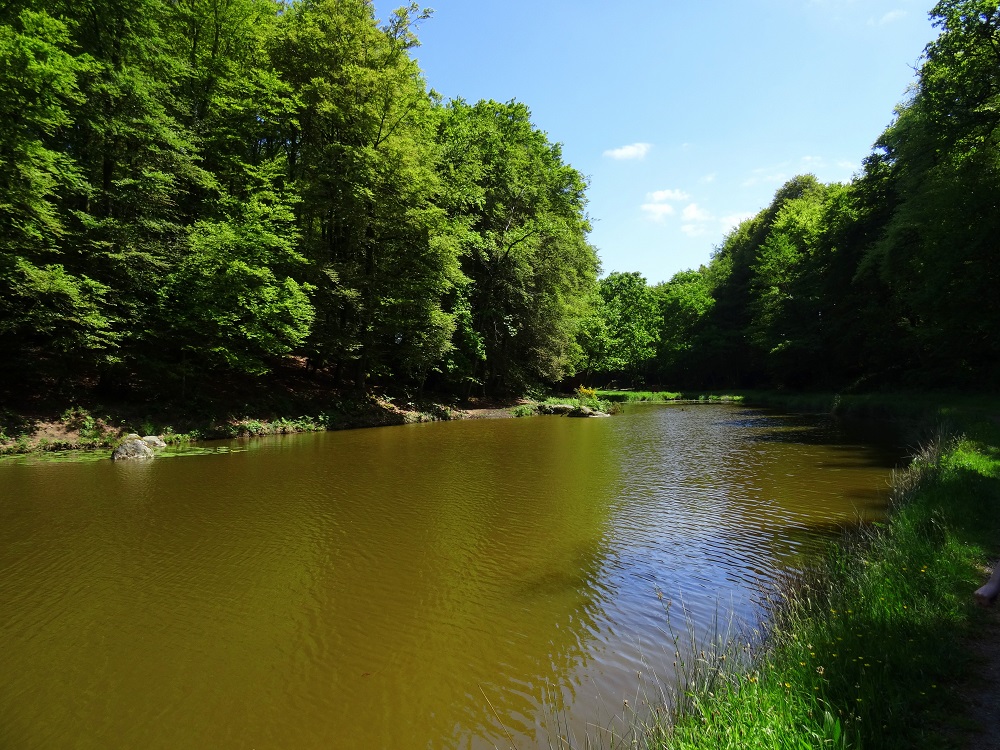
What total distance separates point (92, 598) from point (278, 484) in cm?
554

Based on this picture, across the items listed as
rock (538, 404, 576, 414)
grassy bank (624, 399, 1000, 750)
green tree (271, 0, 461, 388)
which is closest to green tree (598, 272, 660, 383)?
rock (538, 404, 576, 414)

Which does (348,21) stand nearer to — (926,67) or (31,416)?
(31,416)

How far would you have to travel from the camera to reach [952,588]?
448 centimetres

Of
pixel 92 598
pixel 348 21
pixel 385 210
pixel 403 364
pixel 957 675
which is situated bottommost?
pixel 92 598

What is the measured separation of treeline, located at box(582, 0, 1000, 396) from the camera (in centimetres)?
1805

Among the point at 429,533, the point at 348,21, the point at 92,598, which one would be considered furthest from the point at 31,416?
the point at 348,21

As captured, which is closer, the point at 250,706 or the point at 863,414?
the point at 250,706

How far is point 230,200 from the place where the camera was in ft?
66.0

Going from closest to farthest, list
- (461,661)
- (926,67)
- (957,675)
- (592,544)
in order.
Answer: (957,675), (461,661), (592,544), (926,67)

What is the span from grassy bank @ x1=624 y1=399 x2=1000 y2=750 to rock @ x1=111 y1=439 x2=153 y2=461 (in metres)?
14.9

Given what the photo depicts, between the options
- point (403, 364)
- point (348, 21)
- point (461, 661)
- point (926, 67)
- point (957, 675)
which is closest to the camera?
point (957, 675)

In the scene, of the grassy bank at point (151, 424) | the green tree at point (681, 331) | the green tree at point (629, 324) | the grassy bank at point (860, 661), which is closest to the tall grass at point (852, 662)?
the grassy bank at point (860, 661)

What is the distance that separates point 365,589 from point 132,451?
1170 centimetres

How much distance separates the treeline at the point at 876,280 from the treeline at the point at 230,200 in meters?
19.6
